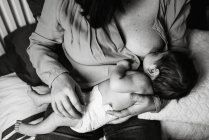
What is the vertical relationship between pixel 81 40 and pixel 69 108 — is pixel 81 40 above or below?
above

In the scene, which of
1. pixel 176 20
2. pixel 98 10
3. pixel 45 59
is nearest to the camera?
pixel 98 10

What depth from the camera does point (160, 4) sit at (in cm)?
107

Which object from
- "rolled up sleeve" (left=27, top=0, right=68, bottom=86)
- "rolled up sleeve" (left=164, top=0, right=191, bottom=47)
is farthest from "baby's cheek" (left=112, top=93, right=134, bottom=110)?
"rolled up sleeve" (left=164, top=0, right=191, bottom=47)

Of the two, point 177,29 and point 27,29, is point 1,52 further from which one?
point 177,29

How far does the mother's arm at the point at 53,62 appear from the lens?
36.9 inches

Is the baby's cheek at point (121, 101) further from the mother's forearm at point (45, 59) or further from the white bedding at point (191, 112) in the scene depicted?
the mother's forearm at point (45, 59)

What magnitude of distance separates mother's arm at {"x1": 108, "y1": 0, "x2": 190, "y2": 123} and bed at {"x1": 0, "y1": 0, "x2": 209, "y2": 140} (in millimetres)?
71

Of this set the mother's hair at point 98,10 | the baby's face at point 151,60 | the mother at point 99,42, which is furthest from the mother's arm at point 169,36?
the mother's hair at point 98,10

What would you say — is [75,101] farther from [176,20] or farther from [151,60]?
[176,20]

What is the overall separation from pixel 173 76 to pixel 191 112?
20 centimetres

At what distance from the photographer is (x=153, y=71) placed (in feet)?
3.43

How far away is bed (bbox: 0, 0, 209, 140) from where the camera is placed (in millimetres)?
1094

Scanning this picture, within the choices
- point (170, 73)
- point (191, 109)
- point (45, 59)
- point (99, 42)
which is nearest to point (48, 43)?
point (45, 59)

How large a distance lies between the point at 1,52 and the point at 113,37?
68 centimetres
